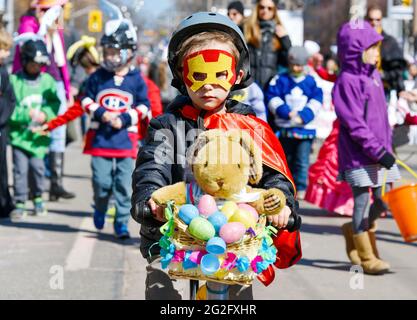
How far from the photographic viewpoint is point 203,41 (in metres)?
4.40

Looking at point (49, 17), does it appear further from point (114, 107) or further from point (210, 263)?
point (210, 263)

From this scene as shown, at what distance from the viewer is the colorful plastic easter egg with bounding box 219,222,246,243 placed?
3.77 m

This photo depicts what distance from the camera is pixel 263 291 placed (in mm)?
7305

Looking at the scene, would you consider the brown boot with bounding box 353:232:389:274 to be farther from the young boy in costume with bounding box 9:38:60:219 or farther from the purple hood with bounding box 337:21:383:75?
the young boy in costume with bounding box 9:38:60:219

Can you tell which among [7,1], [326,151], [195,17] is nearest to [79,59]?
[326,151]

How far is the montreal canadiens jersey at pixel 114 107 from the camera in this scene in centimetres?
933

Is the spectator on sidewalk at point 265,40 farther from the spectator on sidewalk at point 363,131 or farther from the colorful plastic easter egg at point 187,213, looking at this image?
the colorful plastic easter egg at point 187,213

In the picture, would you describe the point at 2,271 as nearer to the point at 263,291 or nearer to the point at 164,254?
the point at 263,291

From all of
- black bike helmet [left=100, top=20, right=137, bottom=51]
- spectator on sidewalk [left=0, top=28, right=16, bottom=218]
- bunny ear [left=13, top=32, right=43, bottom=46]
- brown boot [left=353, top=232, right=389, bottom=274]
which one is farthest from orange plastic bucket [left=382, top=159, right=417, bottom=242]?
bunny ear [left=13, top=32, right=43, bottom=46]

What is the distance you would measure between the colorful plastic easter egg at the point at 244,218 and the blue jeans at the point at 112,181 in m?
5.53

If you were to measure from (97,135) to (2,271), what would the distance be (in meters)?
1.93

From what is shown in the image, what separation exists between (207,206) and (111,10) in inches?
255

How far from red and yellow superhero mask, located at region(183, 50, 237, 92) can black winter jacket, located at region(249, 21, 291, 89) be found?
6.34 m

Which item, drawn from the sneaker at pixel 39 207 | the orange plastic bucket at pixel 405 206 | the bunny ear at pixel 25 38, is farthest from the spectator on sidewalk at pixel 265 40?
the orange plastic bucket at pixel 405 206
